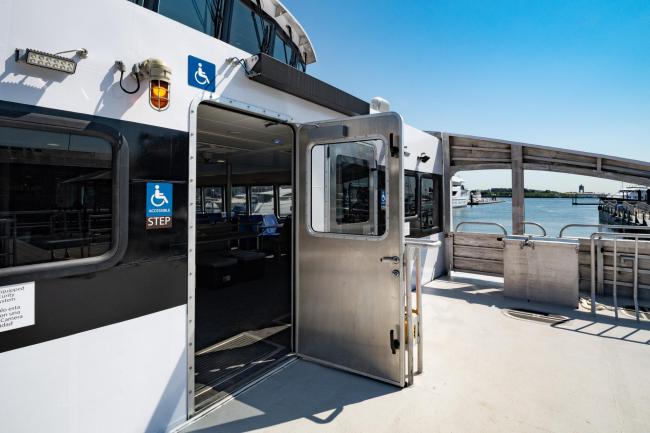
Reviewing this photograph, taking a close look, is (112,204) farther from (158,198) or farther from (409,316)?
(409,316)

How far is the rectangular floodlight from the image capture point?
5.03 ft

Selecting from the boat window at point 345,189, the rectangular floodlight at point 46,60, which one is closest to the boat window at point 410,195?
the boat window at point 345,189

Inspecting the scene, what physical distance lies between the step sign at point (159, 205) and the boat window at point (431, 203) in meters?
4.39

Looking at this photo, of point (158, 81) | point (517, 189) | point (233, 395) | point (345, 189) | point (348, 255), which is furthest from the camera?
point (517, 189)

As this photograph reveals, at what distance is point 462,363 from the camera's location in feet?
10.1

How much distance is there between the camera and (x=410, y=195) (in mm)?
5465

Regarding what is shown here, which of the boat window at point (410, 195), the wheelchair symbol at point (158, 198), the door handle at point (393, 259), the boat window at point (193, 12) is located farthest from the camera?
the boat window at point (410, 195)

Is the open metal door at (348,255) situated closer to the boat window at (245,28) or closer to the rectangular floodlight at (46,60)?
the rectangular floodlight at (46,60)

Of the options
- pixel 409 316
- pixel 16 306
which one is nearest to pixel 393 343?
pixel 409 316

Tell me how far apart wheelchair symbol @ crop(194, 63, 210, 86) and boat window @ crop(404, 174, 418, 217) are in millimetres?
3555

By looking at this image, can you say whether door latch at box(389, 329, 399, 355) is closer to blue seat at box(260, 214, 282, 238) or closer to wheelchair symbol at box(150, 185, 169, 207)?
wheelchair symbol at box(150, 185, 169, 207)

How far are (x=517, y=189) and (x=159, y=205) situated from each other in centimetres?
574

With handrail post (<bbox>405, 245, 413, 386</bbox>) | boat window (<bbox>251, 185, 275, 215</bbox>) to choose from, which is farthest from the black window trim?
boat window (<bbox>251, 185, 275, 215</bbox>)

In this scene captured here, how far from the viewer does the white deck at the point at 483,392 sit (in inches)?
89.0
